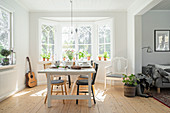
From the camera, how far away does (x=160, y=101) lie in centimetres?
328

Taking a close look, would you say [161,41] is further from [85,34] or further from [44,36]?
[44,36]

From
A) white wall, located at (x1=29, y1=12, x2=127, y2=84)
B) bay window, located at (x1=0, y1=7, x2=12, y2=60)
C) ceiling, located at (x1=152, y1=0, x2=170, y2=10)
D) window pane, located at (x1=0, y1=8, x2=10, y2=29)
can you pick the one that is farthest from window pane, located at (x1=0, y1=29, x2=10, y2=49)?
ceiling, located at (x1=152, y1=0, x2=170, y2=10)

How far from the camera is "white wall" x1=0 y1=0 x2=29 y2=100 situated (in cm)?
347

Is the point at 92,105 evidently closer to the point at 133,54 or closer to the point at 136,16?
the point at 133,54

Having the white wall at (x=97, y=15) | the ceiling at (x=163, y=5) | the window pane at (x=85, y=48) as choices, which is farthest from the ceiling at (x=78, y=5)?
the window pane at (x=85, y=48)

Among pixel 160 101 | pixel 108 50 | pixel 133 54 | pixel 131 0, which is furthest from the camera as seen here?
pixel 108 50

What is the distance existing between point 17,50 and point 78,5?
Answer: 92.0 inches

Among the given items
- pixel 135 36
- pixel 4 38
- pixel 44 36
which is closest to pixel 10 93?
pixel 4 38

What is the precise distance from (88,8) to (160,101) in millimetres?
3524

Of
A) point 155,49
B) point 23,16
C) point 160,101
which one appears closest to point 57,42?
point 23,16

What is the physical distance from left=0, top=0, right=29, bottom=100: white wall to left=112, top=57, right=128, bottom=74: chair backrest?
3.01 metres

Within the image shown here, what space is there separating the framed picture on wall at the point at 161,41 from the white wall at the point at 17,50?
4565 millimetres

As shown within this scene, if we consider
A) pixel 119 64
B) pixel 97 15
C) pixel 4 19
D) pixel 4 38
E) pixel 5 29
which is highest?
pixel 97 15

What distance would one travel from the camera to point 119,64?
5.01m
